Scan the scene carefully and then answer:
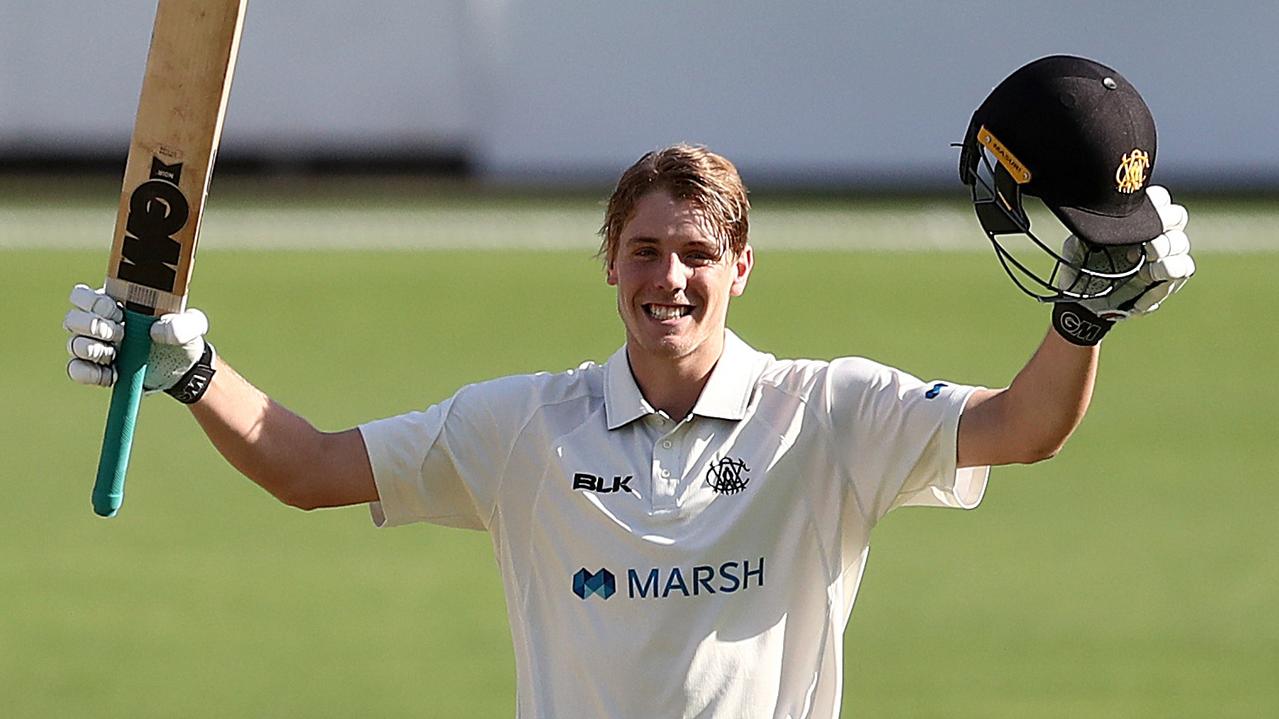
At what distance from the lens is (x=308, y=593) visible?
8.51 meters

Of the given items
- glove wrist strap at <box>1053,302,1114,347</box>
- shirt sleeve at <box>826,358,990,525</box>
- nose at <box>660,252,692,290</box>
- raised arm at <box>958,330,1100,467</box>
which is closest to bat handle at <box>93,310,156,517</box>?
nose at <box>660,252,692,290</box>

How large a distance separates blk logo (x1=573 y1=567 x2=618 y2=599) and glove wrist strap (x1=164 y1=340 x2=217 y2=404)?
78 centimetres

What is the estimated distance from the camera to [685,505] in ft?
13.4

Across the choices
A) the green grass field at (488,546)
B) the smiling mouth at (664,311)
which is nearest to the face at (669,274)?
the smiling mouth at (664,311)

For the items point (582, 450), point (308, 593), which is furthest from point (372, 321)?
point (582, 450)

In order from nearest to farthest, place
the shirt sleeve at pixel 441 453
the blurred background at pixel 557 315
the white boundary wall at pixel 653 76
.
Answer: the shirt sleeve at pixel 441 453, the blurred background at pixel 557 315, the white boundary wall at pixel 653 76

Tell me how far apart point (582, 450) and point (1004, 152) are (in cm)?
99

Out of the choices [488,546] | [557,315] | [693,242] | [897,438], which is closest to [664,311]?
[693,242]

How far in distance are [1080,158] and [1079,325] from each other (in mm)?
299

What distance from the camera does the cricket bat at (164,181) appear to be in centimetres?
399

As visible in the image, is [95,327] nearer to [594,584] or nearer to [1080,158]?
[594,584]

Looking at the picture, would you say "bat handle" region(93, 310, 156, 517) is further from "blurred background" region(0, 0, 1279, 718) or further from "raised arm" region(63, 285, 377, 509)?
"blurred background" region(0, 0, 1279, 718)

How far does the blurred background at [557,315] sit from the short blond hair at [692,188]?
3.30 m

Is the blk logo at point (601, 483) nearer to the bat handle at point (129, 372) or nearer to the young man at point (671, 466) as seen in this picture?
the young man at point (671, 466)
